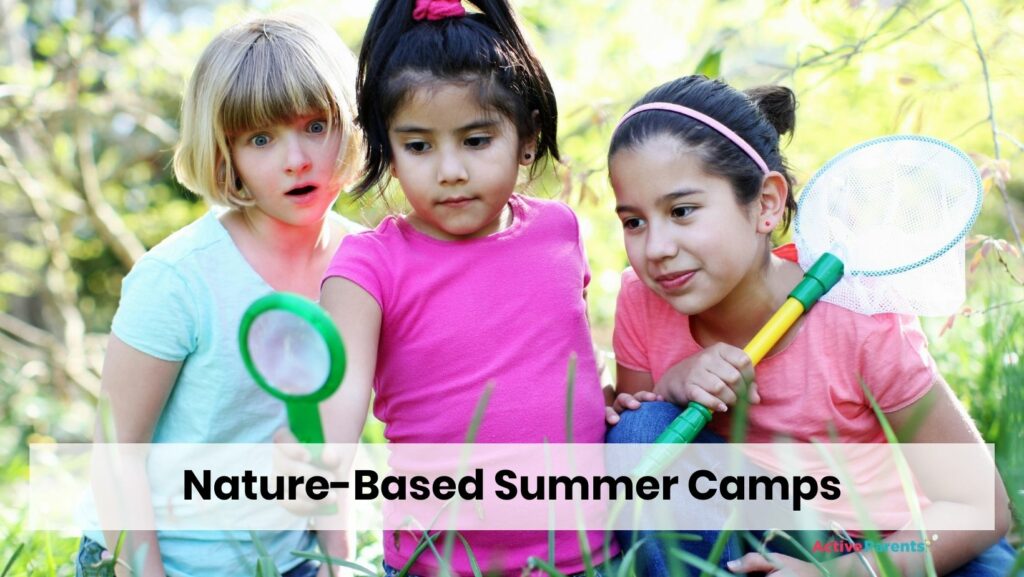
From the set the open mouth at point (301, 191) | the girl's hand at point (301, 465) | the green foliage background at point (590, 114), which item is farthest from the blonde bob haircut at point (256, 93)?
the girl's hand at point (301, 465)

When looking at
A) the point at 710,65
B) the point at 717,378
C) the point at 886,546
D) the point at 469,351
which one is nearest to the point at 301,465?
the point at 469,351

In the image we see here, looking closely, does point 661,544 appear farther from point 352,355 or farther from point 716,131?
point 716,131

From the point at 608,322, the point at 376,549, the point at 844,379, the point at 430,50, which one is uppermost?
the point at 608,322

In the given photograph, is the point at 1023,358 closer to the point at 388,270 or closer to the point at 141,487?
the point at 388,270

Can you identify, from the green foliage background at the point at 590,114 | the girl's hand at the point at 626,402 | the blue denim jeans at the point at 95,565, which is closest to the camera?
the blue denim jeans at the point at 95,565

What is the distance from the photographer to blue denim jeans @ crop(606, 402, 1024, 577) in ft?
5.52

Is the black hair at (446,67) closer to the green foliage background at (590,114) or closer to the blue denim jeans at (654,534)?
the green foliage background at (590,114)

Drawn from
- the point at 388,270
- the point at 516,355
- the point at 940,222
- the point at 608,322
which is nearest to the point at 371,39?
the point at 388,270

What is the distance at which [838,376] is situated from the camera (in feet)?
5.86

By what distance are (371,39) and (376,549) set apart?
3.92 feet

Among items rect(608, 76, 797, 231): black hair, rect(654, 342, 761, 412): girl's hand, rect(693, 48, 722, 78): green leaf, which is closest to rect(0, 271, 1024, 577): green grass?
rect(654, 342, 761, 412): girl's hand

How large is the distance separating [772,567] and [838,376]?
372mm

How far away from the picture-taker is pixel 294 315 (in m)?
1.24

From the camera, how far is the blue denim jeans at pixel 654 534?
5.48 ft
